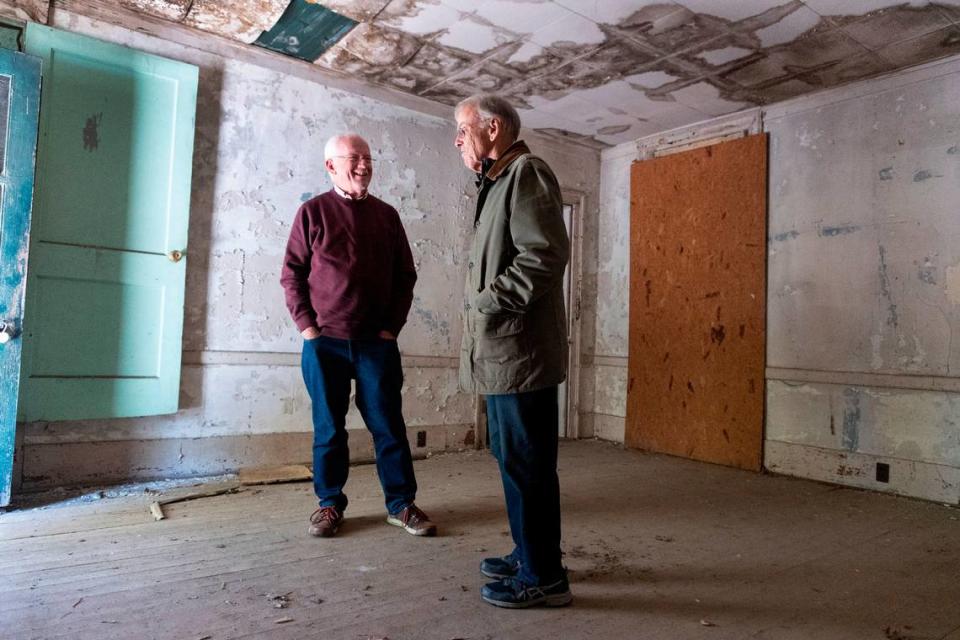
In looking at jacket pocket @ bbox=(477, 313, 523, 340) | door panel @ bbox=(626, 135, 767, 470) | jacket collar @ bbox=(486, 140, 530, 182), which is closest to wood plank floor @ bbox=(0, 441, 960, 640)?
jacket pocket @ bbox=(477, 313, 523, 340)

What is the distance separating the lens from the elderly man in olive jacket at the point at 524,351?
1795mm

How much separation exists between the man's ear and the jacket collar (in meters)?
0.06

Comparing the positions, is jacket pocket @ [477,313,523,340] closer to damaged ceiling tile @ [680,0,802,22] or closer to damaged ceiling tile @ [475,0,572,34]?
damaged ceiling tile @ [475,0,572,34]

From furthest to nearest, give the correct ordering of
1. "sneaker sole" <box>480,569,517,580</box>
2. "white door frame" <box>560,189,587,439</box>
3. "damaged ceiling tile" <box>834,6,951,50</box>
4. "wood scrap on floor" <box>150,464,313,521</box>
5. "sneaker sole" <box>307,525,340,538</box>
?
"white door frame" <box>560,189,587,439</box> < "damaged ceiling tile" <box>834,6,951,50</box> < "wood scrap on floor" <box>150,464,313,521</box> < "sneaker sole" <box>307,525,340,538</box> < "sneaker sole" <box>480,569,517,580</box>

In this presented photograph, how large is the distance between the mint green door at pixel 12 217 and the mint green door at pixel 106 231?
27 centimetres

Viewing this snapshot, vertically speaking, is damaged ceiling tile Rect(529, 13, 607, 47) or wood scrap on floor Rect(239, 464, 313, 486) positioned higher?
damaged ceiling tile Rect(529, 13, 607, 47)

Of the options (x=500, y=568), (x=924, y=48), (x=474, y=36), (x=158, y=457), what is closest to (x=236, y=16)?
(x=474, y=36)

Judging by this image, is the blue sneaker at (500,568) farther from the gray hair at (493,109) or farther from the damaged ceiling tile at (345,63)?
the damaged ceiling tile at (345,63)

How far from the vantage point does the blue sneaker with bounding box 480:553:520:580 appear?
2.11 m

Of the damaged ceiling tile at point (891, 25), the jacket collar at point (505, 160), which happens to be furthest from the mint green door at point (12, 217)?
the damaged ceiling tile at point (891, 25)

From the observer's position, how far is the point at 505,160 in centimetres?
198

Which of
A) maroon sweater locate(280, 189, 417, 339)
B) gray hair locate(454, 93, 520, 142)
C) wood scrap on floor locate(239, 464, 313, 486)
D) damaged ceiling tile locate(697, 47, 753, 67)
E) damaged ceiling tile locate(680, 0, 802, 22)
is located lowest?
wood scrap on floor locate(239, 464, 313, 486)

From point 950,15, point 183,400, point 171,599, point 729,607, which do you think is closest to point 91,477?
point 183,400

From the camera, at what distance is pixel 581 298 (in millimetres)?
5656
